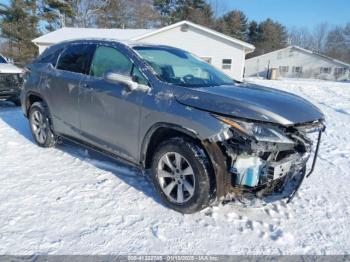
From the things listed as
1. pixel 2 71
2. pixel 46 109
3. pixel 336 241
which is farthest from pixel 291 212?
pixel 2 71

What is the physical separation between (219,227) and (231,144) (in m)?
0.90

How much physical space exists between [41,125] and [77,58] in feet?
4.97

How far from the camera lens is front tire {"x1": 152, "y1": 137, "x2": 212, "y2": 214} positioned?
302cm

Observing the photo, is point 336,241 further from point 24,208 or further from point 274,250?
point 24,208

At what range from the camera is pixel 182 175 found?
324cm

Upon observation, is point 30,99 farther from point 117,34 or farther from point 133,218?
point 117,34

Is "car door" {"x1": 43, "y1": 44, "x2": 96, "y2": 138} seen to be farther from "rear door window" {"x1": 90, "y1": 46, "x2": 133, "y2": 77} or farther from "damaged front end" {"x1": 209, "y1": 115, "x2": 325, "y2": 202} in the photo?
"damaged front end" {"x1": 209, "y1": 115, "x2": 325, "y2": 202}

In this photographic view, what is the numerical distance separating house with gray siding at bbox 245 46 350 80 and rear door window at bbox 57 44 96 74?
143ft

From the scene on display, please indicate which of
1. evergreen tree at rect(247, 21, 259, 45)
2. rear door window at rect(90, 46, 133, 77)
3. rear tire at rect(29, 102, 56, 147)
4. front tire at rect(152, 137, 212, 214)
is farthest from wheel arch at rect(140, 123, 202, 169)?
evergreen tree at rect(247, 21, 259, 45)

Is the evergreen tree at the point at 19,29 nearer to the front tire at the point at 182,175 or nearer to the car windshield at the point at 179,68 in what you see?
the car windshield at the point at 179,68

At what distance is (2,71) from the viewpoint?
855 centimetres

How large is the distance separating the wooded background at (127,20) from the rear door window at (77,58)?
1055 inches

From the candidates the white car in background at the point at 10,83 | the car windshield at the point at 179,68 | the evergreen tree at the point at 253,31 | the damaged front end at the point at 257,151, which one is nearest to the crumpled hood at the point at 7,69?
the white car in background at the point at 10,83

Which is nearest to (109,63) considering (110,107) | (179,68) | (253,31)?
(110,107)
